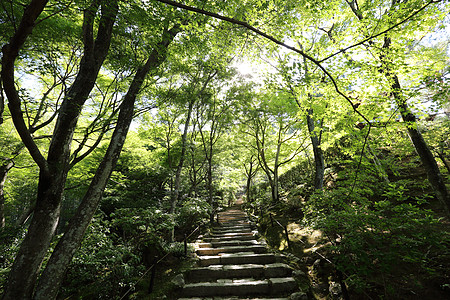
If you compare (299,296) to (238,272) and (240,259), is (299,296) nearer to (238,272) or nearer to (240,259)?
(238,272)

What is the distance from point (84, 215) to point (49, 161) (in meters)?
1.35

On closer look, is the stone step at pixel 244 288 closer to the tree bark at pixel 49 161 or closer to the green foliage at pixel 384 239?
the green foliage at pixel 384 239

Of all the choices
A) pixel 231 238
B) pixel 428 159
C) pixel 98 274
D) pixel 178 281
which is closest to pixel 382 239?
pixel 428 159

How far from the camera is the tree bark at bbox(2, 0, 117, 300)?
9.57 feet

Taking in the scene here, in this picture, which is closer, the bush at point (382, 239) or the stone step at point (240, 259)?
the bush at point (382, 239)

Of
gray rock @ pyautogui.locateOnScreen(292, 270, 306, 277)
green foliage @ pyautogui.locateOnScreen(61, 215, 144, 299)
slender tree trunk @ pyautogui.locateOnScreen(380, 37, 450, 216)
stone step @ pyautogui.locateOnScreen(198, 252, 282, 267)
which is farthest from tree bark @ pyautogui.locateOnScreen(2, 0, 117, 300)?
slender tree trunk @ pyautogui.locateOnScreen(380, 37, 450, 216)

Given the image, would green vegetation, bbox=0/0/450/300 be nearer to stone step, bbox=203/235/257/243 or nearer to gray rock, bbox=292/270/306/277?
gray rock, bbox=292/270/306/277

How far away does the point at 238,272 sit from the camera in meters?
5.05

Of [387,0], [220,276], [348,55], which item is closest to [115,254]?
[220,276]

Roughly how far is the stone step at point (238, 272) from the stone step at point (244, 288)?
328 millimetres

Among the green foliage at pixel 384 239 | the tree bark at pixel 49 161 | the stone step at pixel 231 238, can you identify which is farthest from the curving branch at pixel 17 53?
the stone step at pixel 231 238

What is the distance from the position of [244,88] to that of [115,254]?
10166 mm

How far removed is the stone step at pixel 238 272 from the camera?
192 inches

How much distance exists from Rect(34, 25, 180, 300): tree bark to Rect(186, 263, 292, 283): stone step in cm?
305
